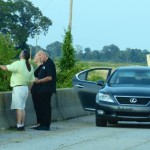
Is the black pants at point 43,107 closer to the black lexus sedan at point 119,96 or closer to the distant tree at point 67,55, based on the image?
the black lexus sedan at point 119,96

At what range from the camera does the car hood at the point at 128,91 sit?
17.2 m

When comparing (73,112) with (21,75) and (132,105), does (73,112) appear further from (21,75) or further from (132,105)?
(21,75)

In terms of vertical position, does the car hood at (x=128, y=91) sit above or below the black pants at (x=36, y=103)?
above

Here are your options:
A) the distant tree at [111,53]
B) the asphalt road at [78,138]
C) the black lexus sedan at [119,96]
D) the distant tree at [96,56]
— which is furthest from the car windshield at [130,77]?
the distant tree at [96,56]

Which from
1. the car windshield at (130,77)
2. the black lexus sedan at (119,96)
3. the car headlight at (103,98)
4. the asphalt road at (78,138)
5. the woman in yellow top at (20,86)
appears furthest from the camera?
the car windshield at (130,77)

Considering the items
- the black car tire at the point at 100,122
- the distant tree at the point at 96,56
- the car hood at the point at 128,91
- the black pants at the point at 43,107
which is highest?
the car hood at the point at 128,91

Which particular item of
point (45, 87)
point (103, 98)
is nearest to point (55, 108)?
point (103, 98)

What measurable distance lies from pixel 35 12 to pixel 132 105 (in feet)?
230

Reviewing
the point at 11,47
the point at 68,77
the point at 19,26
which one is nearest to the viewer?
the point at 11,47

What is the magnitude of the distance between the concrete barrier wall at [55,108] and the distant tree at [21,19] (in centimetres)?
6127

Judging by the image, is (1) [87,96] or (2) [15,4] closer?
(1) [87,96]

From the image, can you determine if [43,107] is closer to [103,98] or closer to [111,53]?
[103,98]

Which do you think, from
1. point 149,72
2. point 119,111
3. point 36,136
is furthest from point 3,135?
point 149,72

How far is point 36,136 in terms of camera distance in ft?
47.0
